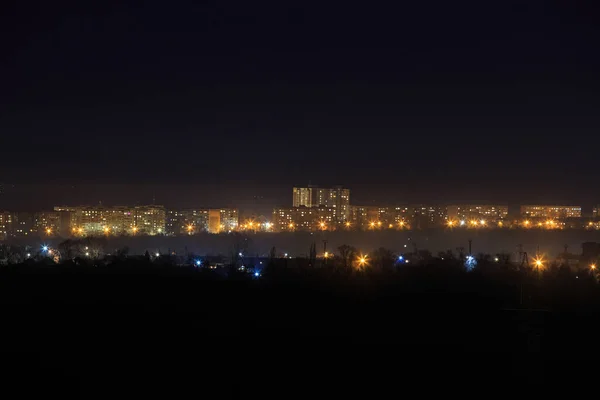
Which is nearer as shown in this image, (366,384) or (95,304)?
(366,384)

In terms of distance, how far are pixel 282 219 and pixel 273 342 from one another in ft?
83.9

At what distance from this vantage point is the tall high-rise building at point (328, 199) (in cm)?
3350

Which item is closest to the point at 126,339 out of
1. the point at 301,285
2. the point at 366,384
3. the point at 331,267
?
the point at 366,384

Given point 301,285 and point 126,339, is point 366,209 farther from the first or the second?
point 126,339

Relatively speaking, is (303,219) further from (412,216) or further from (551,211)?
(551,211)

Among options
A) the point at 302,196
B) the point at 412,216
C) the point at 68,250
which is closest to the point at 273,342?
the point at 68,250

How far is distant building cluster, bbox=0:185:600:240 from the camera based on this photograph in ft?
94.5

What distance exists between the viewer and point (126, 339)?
18.7ft

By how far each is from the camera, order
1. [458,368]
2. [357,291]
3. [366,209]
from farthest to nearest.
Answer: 1. [366,209]
2. [357,291]
3. [458,368]

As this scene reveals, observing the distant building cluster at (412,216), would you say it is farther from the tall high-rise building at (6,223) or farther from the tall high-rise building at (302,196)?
the tall high-rise building at (6,223)

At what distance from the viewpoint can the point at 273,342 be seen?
5.86 m

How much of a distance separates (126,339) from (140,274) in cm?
384

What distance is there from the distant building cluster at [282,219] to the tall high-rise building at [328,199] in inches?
3.2

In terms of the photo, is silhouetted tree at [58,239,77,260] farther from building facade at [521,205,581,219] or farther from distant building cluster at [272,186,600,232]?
building facade at [521,205,581,219]
